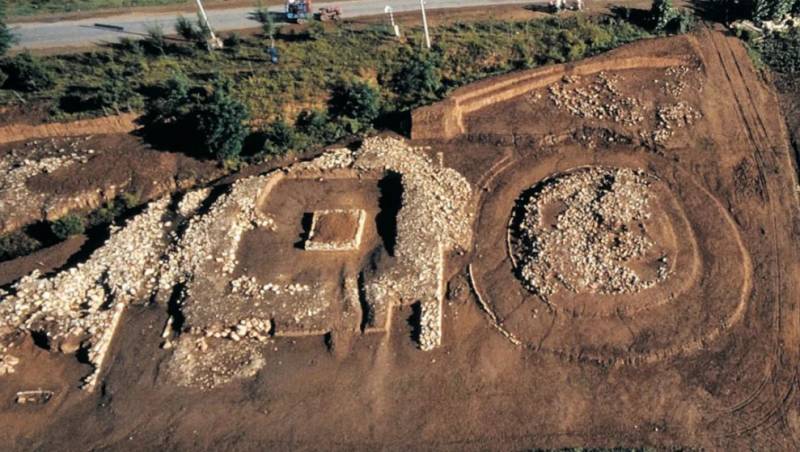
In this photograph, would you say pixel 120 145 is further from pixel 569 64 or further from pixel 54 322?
pixel 569 64

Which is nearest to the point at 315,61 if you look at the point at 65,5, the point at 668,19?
the point at 668,19

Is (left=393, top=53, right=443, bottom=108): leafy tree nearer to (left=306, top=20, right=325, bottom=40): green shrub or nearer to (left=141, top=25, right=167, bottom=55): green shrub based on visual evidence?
(left=306, top=20, right=325, bottom=40): green shrub

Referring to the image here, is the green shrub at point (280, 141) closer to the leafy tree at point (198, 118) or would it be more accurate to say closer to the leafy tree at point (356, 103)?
the leafy tree at point (198, 118)

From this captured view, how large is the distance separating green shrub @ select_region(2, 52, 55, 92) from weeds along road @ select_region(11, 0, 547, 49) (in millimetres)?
3623

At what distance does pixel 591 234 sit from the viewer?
2503cm

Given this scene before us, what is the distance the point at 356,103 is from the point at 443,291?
1237cm

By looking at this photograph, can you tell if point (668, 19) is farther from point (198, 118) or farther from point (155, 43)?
point (155, 43)

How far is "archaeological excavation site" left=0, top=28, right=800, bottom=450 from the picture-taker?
20219mm

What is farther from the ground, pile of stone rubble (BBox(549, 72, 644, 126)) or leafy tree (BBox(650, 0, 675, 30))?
leafy tree (BBox(650, 0, 675, 30))

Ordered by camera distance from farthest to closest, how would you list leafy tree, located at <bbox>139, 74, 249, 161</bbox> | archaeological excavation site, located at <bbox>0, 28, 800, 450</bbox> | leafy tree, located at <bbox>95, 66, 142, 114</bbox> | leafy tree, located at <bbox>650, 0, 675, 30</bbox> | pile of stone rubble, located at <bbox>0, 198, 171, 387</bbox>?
leafy tree, located at <bbox>650, 0, 675, 30</bbox>, leafy tree, located at <bbox>95, 66, 142, 114</bbox>, leafy tree, located at <bbox>139, 74, 249, 161</bbox>, pile of stone rubble, located at <bbox>0, 198, 171, 387</bbox>, archaeological excavation site, located at <bbox>0, 28, 800, 450</bbox>

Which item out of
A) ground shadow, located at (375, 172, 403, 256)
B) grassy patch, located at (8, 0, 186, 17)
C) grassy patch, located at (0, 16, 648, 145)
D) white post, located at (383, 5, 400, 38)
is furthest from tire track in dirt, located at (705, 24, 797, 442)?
grassy patch, located at (8, 0, 186, 17)

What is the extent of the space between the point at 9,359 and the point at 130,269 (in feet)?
17.5

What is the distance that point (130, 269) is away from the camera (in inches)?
958

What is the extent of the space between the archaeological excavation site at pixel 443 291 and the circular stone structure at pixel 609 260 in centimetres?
10
